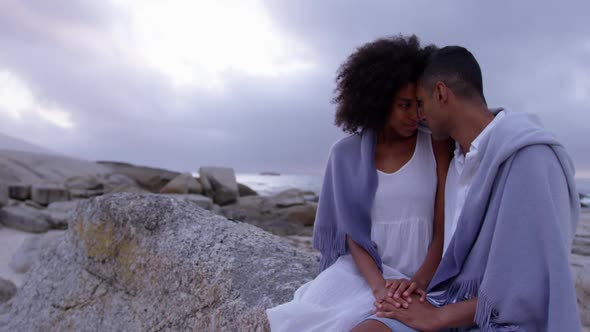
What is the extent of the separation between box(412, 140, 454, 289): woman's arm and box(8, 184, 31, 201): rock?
1274cm

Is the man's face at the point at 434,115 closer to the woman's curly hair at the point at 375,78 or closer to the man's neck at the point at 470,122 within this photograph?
the man's neck at the point at 470,122

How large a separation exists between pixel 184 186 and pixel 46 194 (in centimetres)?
469

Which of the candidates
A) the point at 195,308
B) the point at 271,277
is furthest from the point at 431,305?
the point at 195,308

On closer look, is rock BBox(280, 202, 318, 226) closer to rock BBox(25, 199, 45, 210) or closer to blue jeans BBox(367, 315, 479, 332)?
rock BBox(25, 199, 45, 210)

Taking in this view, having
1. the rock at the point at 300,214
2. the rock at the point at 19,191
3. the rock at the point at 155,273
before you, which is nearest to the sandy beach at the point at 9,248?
the rock at the point at 155,273

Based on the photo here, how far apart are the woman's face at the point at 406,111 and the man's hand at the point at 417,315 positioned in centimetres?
85

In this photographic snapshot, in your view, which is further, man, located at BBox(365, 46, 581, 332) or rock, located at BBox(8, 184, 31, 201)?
rock, located at BBox(8, 184, 31, 201)

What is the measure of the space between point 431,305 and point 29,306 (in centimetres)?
301

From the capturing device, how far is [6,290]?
203 inches

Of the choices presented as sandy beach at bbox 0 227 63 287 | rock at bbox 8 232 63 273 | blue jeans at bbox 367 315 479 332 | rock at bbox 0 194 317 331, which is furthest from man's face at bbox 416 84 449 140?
rock at bbox 8 232 63 273

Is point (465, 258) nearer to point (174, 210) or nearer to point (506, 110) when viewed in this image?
point (506, 110)

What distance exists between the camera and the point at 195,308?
2738 millimetres

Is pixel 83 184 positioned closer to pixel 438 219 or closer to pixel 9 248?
pixel 9 248

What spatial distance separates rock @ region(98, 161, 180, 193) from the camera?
20.6 meters
